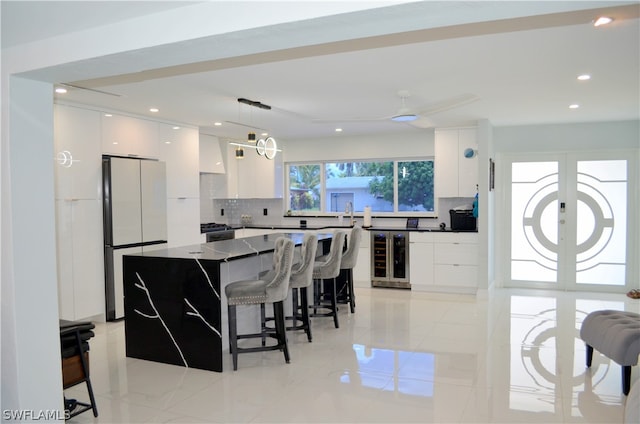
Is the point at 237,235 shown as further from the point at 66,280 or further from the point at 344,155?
the point at 66,280

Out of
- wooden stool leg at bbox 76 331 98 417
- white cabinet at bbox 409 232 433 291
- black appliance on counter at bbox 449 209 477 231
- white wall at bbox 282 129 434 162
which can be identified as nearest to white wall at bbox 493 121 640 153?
white wall at bbox 282 129 434 162

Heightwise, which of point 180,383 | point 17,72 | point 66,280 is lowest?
point 180,383

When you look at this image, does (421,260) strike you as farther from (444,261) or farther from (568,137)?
(568,137)

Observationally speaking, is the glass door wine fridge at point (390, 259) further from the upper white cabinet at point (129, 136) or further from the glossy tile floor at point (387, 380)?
the upper white cabinet at point (129, 136)

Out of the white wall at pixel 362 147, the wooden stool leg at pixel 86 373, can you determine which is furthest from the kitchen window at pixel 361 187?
the wooden stool leg at pixel 86 373

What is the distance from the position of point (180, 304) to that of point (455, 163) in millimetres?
4745

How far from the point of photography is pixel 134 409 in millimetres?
3262

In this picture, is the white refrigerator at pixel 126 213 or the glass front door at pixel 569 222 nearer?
the white refrigerator at pixel 126 213

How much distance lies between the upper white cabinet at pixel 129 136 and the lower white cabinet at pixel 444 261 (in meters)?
3.99

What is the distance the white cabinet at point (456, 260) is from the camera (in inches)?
273

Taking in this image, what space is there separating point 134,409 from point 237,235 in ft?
16.1

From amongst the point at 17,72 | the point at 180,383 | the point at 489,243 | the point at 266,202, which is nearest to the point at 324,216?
the point at 266,202

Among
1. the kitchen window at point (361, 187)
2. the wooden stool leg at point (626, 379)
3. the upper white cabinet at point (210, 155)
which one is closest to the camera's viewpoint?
the wooden stool leg at point (626, 379)

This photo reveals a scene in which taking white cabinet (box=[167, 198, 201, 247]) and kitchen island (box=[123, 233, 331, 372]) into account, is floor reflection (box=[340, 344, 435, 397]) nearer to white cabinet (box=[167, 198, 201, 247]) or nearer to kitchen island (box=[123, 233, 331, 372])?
kitchen island (box=[123, 233, 331, 372])
